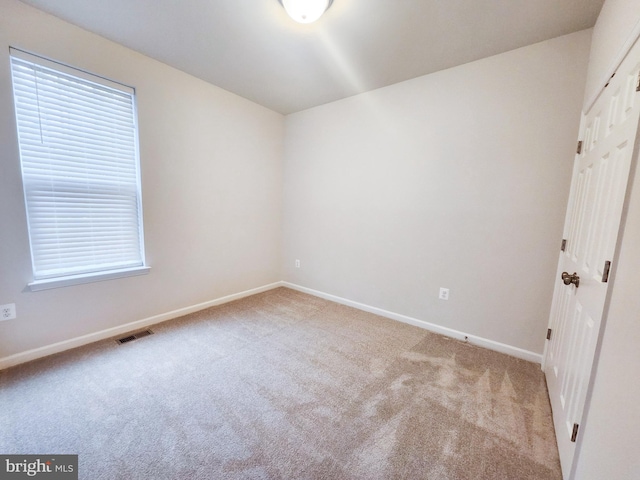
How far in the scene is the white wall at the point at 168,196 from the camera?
182cm

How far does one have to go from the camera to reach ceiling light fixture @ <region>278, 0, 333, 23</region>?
63.2 inches

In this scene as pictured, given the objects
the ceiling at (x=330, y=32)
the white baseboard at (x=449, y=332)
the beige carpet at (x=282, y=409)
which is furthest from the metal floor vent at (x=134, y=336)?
the ceiling at (x=330, y=32)

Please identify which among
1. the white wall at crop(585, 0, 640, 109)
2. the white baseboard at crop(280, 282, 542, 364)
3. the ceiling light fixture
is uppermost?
the ceiling light fixture

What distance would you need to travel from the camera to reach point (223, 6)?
172 centimetres

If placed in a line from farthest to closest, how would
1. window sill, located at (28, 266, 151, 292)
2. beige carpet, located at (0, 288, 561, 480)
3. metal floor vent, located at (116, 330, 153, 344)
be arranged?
metal floor vent, located at (116, 330, 153, 344) < window sill, located at (28, 266, 151, 292) < beige carpet, located at (0, 288, 561, 480)

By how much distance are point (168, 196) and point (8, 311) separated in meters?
1.44

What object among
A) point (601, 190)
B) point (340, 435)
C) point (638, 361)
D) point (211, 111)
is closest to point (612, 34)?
point (601, 190)

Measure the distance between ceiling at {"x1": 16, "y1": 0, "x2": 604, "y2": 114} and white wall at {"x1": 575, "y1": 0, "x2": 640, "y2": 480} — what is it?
2.86 feet

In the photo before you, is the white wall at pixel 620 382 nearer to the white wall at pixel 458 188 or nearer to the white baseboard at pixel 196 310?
the white wall at pixel 458 188

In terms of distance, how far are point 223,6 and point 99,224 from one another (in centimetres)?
205

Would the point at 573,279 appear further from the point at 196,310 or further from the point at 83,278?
the point at 83,278

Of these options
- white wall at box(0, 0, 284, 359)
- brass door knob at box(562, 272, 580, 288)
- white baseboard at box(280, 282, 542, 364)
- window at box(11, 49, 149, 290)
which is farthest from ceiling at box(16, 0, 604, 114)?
white baseboard at box(280, 282, 542, 364)

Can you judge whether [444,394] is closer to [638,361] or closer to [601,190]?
[638,361]

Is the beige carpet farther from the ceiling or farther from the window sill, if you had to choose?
the ceiling
